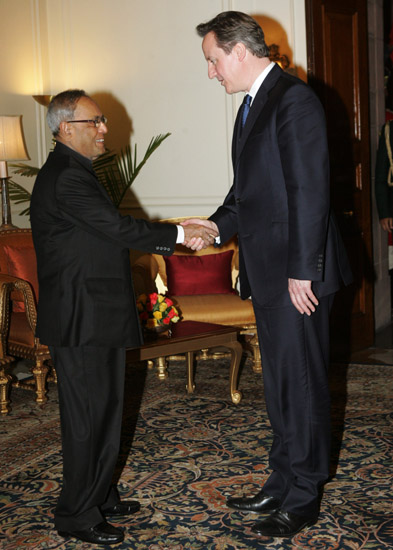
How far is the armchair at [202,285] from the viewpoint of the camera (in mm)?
5113

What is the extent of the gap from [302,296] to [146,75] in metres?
4.20

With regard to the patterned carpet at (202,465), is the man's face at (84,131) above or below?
above

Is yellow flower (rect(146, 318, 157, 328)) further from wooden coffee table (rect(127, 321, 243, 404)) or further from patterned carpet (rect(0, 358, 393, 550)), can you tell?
patterned carpet (rect(0, 358, 393, 550))

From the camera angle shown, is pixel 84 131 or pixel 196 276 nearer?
pixel 84 131

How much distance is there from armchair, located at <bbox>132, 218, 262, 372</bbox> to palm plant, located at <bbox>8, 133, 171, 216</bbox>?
0.63m

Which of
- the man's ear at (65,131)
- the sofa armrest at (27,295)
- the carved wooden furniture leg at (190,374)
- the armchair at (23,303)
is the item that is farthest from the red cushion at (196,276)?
the man's ear at (65,131)

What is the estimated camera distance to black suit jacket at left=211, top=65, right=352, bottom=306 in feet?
8.09

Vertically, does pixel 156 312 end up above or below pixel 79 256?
below

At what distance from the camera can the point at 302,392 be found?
2674mm

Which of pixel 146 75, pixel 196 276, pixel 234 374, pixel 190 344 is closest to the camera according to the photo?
pixel 190 344

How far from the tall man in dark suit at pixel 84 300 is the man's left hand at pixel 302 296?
54 centimetres

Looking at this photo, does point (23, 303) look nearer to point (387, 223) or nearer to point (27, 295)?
point (27, 295)

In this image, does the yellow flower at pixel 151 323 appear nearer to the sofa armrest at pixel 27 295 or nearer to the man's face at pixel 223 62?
the sofa armrest at pixel 27 295

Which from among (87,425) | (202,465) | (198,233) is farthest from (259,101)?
(202,465)
